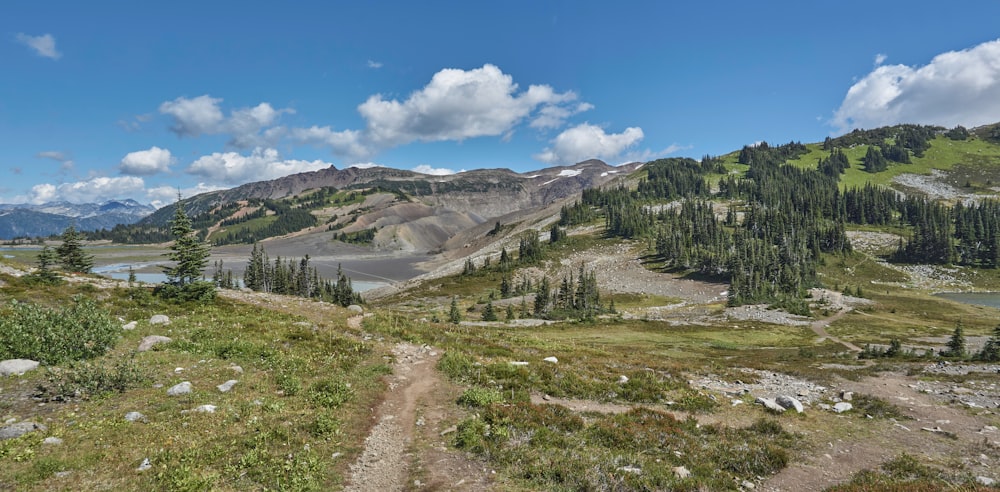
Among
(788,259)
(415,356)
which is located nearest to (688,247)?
(788,259)

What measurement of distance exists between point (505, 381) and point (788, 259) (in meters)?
141

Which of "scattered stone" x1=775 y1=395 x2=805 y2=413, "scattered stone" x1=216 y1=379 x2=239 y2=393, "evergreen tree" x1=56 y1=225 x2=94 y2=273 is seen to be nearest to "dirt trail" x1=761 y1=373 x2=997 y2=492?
"scattered stone" x1=775 y1=395 x2=805 y2=413

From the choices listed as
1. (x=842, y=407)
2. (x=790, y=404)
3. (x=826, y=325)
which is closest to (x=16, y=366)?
(x=790, y=404)

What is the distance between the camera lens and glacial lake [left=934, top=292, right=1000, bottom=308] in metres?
109

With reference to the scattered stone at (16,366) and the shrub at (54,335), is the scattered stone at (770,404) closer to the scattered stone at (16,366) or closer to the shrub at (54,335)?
the shrub at (54,335)

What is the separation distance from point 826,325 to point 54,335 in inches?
3919

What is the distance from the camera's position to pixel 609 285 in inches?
5285

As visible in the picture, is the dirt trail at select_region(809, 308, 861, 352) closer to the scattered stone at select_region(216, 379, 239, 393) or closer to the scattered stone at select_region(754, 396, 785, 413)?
the scattered stone at select_region(754, 396, 785, 413)

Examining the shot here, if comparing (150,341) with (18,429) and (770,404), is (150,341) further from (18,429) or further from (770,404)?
(770,404)

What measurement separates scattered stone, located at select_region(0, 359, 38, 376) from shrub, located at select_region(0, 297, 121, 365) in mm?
420

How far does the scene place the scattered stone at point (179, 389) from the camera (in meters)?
15.0

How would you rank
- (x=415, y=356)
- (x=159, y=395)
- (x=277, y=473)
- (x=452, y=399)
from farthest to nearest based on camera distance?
(x=415, y=356), (x=452, y=399), (x=159, y=395), (x=277, y=473)

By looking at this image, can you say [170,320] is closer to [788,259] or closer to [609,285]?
[609,285]

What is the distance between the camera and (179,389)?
15.2 metres
